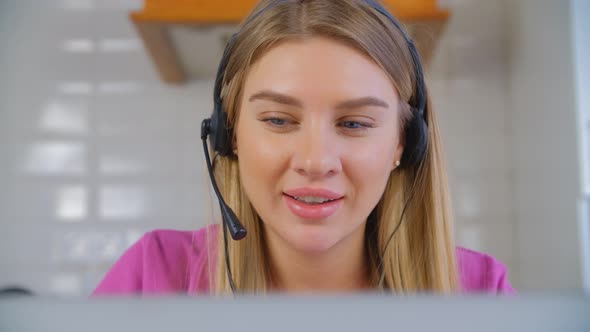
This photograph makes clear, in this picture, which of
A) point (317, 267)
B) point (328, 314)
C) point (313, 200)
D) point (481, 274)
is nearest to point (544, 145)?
point (481, 274)

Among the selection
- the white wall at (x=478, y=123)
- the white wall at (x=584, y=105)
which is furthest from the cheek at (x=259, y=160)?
the white wall at (x=478, y=123)

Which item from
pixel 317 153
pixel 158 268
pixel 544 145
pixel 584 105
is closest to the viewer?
pixel 317 153

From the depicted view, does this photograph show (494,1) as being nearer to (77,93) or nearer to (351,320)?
(77,93)

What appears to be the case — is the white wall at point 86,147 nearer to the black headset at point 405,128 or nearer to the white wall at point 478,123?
the white wall at point 478,123

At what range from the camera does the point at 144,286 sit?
3.02 feet

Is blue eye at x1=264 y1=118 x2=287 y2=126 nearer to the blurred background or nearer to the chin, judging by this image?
the chin

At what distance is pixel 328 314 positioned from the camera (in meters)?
0.14

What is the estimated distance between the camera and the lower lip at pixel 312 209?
699mm

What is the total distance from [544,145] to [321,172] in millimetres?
1202

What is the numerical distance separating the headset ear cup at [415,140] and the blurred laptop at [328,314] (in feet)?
2.21

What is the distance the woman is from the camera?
698 millimetres

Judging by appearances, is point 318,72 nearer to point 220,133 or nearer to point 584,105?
point 220,133

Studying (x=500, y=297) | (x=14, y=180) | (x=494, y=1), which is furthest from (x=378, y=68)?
(x=14, y=180)

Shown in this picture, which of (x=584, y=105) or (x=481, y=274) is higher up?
(x=584, y=105)
